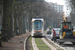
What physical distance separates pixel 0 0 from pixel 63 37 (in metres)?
10.3

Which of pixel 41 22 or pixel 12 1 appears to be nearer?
pixel 12 1

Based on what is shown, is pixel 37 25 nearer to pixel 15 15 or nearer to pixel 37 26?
pixel 37 26

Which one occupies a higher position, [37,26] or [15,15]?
[15,15]

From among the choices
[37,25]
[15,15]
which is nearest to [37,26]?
[37,25]

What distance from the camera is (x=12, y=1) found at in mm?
35031

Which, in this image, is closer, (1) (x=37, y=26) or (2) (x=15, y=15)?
(1) (x=37, y=26)

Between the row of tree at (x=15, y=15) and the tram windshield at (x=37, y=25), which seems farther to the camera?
the tram windshield at (x=37, y=25)

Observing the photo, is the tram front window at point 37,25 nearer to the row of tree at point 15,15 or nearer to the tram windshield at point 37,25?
the tram windshield at point 37,25

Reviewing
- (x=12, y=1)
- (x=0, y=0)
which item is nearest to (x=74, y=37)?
(x=0, y=0)

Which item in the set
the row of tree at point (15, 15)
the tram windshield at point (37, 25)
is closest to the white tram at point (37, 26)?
the tram windshield at point (37, 25)

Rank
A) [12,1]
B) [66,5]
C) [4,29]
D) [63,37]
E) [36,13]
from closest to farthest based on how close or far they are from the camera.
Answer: [63,37] → [4,29] → [12,1] → [66,5] → [36,13]

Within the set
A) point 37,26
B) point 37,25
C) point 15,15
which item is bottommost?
point 37,26

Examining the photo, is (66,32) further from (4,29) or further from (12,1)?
(12,1)

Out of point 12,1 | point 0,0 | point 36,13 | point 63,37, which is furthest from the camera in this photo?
point 36,13
